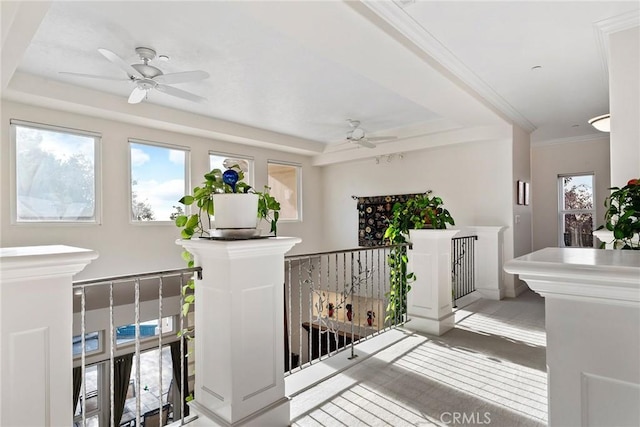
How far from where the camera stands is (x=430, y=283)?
10.4ft

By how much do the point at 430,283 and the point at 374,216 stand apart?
3.44m

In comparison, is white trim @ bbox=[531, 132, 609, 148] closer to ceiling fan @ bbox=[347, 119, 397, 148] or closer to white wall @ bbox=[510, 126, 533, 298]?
white wall @ bbox=[510, 126, 533, 298]

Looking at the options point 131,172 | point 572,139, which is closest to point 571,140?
point 572,139

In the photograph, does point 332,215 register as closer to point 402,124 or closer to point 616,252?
point 402,124

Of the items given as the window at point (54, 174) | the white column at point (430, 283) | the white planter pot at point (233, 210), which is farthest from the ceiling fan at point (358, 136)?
the white planter pot at point (233, 210)

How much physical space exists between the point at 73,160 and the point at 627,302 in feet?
17.3

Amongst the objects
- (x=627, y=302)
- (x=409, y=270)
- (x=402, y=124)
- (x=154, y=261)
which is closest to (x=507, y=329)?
(x=409, y=270)

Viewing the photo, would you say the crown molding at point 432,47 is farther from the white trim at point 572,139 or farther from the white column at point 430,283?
the white trim at point 572,139

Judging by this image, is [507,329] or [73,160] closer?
[507,329]

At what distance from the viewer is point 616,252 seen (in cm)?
95

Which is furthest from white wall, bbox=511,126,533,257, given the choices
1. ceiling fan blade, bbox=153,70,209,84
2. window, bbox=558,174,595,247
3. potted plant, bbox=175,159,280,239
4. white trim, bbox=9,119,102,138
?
white trim, bbox=9,119,102,138

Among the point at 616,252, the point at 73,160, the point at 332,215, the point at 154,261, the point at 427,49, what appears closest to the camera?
the point at 616,252

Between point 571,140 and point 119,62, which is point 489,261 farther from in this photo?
point 119,62

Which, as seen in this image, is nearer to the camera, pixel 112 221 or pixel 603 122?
pixel 603 122
